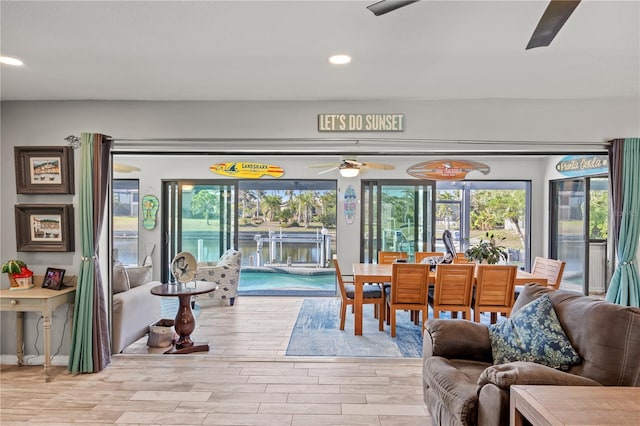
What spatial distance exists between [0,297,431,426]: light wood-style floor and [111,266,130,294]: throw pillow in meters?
0.67

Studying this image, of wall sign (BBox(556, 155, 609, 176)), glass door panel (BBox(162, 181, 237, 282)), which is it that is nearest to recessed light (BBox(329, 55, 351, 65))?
wall sign (BBox(556, 155, 609, 176))

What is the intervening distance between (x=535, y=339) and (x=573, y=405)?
0.75 metres

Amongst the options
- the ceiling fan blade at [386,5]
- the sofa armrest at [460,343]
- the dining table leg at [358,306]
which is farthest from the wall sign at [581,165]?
the ceiling fan blade at [386,5]

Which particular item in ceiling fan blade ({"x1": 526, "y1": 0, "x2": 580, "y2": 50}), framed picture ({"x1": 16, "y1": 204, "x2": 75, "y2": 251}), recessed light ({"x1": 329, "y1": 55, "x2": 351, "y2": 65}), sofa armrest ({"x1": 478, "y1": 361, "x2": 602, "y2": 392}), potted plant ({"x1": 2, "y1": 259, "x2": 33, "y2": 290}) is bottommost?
sofa armrest ({"x1": 478, "y1": 361, "x2": 602, "y2": 392})

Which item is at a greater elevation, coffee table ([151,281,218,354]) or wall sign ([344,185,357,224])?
wall sign ([344,185,357,224])

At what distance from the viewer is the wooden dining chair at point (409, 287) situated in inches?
171

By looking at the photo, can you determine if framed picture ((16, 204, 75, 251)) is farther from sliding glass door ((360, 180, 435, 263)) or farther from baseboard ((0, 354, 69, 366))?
sliding glass door ((360, 180, 435, 263))

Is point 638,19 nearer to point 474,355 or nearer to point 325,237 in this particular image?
point 474,355

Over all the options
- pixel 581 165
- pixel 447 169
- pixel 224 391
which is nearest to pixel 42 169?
pixel 224 391

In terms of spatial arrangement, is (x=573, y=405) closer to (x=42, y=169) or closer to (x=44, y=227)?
(x=44, y=227)

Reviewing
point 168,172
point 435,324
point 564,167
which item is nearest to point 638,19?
point 435,324

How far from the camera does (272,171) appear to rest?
7035 mm

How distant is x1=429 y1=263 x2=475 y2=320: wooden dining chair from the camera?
4281 mm

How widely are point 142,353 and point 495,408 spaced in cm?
356
